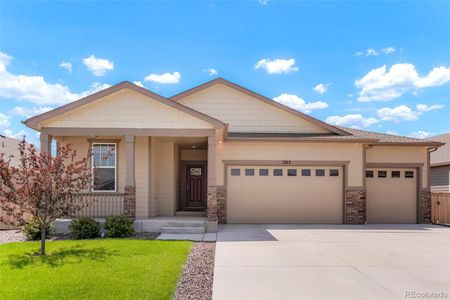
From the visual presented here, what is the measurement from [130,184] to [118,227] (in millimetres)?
1683

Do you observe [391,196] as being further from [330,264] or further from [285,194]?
[330,264]

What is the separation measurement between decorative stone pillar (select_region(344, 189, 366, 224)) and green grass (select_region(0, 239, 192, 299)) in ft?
24.3

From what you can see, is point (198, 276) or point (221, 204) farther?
point (221, 204)

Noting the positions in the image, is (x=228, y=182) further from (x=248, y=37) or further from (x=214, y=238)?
(x=248, y=37)

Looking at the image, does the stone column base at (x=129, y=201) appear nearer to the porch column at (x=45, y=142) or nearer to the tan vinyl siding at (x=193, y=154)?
the porch column at (x=45, y=142)

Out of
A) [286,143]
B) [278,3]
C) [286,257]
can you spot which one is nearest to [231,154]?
[286,143]

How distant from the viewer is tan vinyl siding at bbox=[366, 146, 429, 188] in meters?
14.8

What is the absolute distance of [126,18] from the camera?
11766 mm

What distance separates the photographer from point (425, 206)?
588 inches

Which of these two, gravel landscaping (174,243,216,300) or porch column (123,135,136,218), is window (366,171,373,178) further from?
porch column (123,135,136,218)

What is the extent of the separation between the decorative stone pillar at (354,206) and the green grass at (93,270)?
7.41 metres

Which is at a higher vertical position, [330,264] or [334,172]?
[334,172]

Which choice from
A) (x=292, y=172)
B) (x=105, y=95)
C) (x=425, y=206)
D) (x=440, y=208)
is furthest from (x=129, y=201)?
(x=440, y=208)

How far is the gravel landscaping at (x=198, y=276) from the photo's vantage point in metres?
5.65
